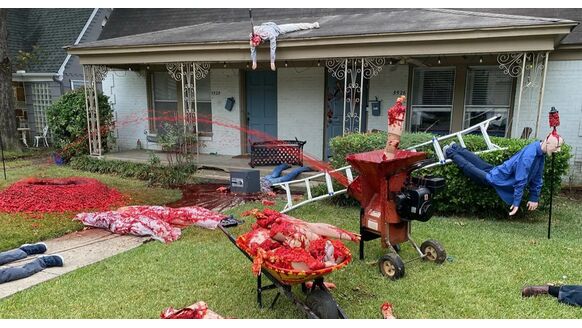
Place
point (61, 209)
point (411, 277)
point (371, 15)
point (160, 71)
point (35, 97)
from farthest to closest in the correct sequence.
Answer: point (35, 97) < point (160, 71) < point (371, 15) < point (61, 209) < point (411, 277)

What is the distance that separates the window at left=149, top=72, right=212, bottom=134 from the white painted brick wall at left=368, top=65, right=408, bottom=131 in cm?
451

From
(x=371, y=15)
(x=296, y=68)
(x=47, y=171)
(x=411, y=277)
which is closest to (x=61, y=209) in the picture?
(x=47, y=171)

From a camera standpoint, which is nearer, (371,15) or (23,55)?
(371,15)

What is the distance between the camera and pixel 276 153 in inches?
373

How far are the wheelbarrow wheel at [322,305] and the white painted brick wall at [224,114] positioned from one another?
8.41m

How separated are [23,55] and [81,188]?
29.5ft

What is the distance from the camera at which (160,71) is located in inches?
462

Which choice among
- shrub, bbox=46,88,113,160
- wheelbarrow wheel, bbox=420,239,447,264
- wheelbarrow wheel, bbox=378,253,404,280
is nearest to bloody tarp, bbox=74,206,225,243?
wheelbarrow wheel, bbox=378,253,404,280

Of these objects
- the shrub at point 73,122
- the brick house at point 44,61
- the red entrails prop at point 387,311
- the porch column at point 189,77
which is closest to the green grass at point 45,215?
the shrub at point 73,122

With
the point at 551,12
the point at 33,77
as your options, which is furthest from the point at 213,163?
the point at 33,77

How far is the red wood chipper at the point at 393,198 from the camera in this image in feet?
12.5

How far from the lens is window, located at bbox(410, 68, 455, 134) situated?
360 inches

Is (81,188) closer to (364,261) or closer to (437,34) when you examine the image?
(364,261)

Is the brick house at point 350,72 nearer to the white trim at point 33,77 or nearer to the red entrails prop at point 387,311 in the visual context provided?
the white trim at point 33,77
